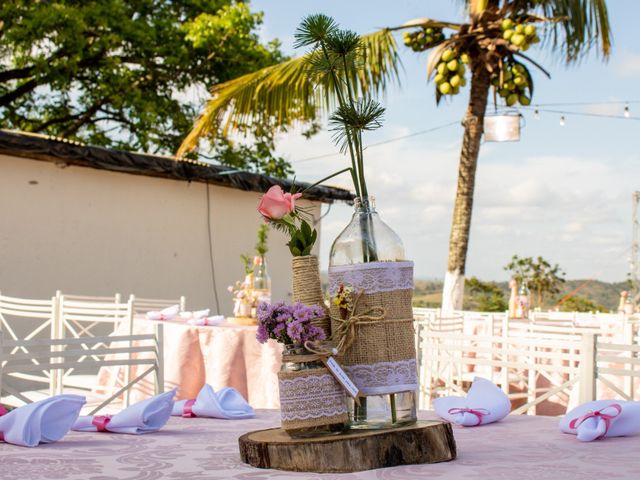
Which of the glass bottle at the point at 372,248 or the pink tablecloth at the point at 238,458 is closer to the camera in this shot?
the pink tablecloth at the point at 238,458

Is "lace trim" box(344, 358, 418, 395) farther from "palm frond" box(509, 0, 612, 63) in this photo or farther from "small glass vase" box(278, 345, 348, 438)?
"palm frond" box(509, 0, 612, 63)

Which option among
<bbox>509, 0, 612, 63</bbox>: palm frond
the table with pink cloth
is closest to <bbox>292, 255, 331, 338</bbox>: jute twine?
the table with pink cloth

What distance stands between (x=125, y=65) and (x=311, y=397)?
42.7ft

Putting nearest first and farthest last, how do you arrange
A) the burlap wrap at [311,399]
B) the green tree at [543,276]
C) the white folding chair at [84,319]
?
the burlap wrap at [311,399] < the white folding chair at [84,319] < the green tree at [543,276]

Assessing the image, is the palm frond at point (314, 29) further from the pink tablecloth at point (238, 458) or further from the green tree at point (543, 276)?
the green tree at point (543, 276)

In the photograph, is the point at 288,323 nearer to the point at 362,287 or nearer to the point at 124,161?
the point at 362,287

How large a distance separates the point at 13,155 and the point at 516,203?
15.9 meters

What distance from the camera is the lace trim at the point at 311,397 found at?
135cm

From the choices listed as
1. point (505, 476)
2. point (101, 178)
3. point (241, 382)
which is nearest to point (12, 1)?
point (101, 178)

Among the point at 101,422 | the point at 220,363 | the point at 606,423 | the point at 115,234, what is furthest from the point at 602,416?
the point at 115,234

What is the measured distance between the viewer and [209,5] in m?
13.9

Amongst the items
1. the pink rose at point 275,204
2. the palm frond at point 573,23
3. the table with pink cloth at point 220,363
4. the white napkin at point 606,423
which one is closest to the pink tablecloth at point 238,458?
the white napkin at point 606,423

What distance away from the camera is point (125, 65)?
1362cm

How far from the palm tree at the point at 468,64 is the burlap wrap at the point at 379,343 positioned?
248 inches
